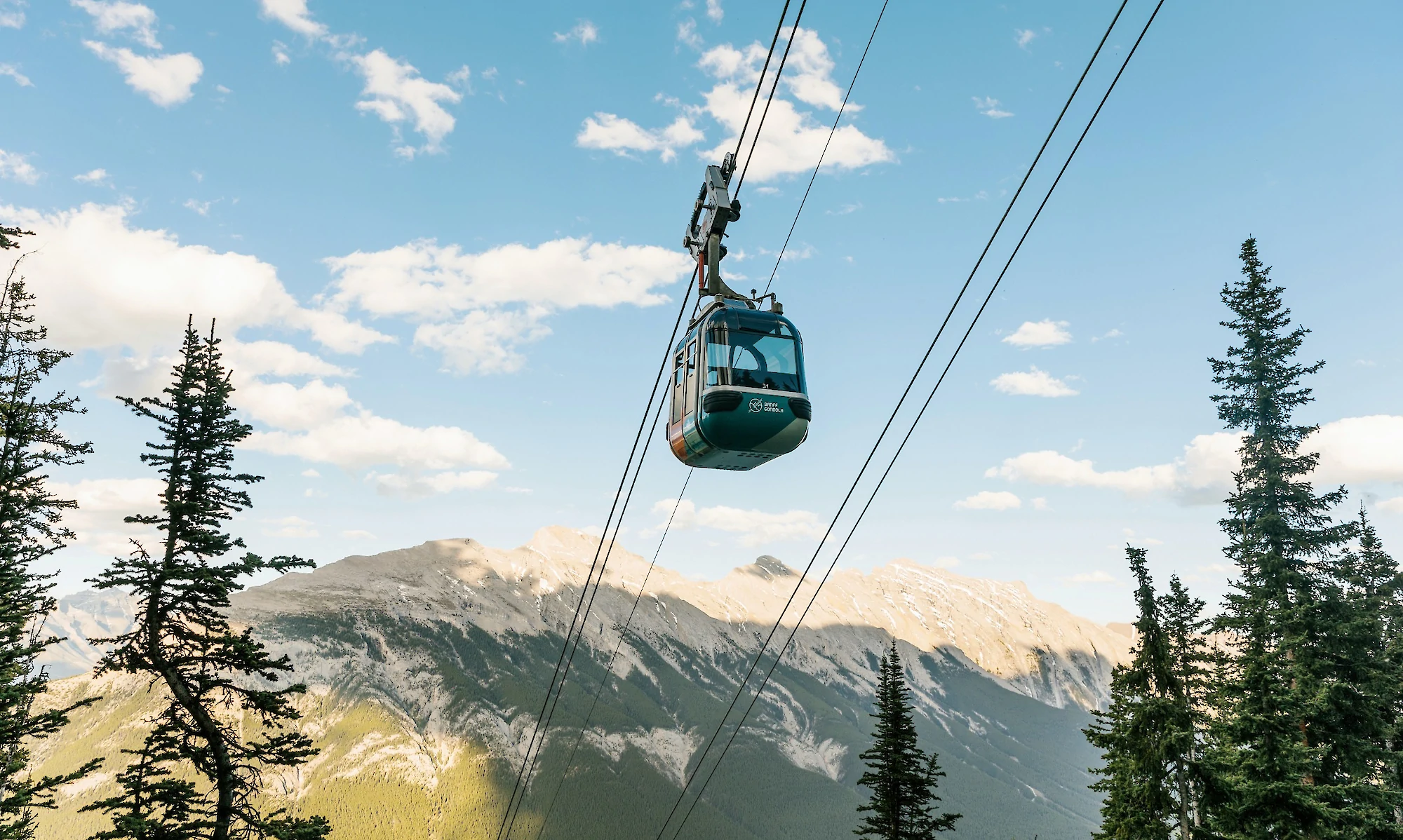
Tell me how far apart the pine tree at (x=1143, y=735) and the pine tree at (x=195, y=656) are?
26185 mm

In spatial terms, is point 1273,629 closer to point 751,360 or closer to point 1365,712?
point 1365,712

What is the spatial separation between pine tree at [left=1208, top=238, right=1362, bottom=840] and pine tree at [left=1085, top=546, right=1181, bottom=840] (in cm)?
185

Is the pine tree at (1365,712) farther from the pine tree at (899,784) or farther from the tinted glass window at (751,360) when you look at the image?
the tinted glass window at (751,360)

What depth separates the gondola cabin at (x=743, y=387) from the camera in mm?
15992

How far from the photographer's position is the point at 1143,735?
89.2 feet

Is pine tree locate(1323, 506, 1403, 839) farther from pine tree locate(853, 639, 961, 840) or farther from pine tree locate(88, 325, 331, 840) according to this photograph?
pine tree locate(88, 325, 331, 840)

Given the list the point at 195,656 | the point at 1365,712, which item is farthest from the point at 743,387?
the point at 1365,712

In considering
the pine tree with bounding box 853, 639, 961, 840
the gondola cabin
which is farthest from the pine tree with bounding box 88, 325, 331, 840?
the pine tree with bounding box 853, 639, 961, 840

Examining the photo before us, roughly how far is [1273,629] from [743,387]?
28.1m

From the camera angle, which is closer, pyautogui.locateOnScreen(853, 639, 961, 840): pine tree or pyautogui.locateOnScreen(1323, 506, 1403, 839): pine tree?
pyautogui.locateOnScreen(1323, 506, 1403, 839): pine tree

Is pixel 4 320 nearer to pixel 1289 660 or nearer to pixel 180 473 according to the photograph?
pixel 180 473

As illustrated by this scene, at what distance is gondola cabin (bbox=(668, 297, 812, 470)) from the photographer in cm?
1599

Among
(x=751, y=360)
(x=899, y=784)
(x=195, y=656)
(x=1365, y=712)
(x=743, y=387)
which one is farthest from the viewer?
(x=899, y=784)

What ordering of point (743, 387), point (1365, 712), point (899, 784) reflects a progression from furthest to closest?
point (899, 784), point (1365, 712), point (743, 387)
